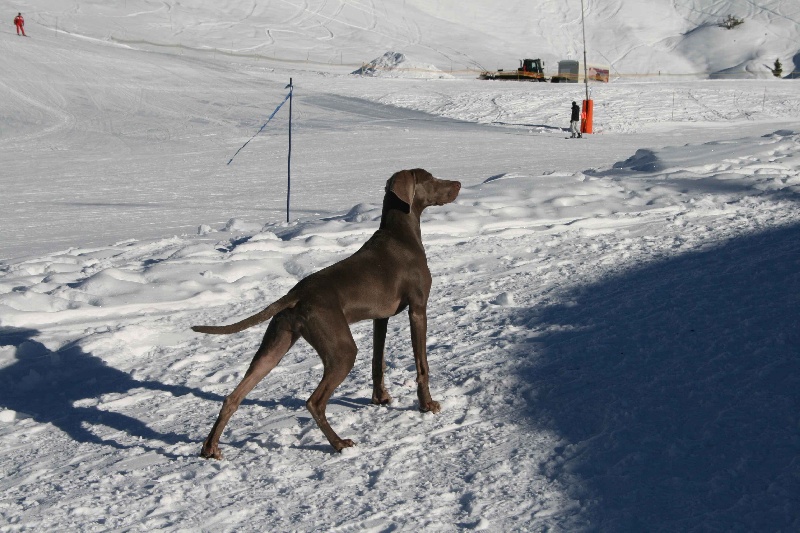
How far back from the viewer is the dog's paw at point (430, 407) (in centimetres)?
517

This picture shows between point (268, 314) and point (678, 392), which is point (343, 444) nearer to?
point (268, 314)

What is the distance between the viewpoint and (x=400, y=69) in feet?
151

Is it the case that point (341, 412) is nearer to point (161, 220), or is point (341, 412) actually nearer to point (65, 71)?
point (161, 220)

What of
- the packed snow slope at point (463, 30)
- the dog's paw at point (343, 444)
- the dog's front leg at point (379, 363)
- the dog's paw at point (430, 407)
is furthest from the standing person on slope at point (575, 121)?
the packed snow slope at point (463, 30)

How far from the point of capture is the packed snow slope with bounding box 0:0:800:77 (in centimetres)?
5319

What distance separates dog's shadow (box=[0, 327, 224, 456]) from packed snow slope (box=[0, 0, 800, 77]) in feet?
140

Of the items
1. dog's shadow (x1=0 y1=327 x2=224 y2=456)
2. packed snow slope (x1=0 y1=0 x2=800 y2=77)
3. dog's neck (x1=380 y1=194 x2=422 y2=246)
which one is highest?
packed snow slope (x1=0 y1=0 x2=800 y2=77)

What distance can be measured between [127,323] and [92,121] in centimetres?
2110

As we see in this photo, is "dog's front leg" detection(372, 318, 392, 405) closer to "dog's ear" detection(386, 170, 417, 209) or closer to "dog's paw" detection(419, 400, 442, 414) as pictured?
"dog's paw" detection(419, 400, 442, 414)

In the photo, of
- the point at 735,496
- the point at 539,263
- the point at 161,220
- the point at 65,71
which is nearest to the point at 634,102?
the point at 65,71

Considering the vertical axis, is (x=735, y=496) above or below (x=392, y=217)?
below

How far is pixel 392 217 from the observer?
17.2 ft

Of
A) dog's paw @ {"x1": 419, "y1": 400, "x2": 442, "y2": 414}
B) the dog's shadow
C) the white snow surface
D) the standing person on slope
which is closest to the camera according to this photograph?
the white snow surface

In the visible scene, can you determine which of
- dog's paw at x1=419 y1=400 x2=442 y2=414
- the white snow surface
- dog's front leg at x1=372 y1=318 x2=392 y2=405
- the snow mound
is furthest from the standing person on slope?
dog's paw at x1=419 y1=400 x2=442 y2=414
